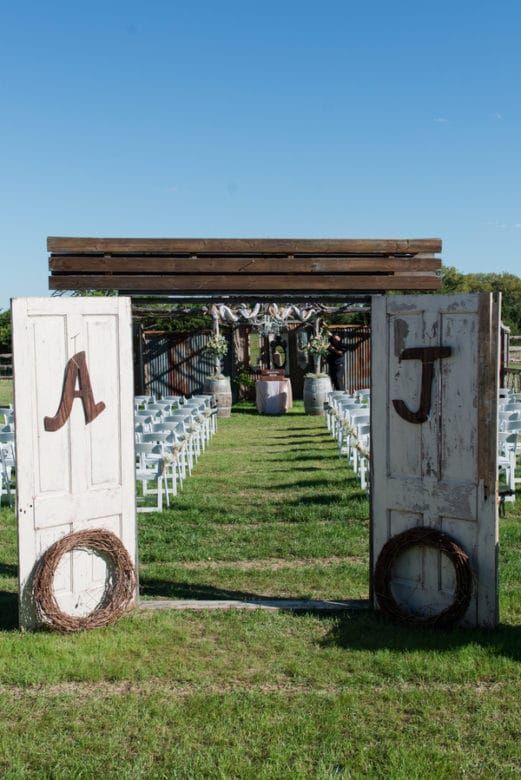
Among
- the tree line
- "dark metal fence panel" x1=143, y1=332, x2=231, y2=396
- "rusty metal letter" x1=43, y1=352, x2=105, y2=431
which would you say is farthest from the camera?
the tree line

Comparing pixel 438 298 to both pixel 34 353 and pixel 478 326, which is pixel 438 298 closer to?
pixel 478 326

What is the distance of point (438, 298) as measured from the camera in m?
5.50

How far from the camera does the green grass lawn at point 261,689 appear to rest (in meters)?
3.80

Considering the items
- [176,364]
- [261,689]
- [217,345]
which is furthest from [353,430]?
[176,364]

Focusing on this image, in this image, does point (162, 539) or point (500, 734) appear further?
point (162, 539)

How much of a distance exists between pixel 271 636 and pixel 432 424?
1.82 metres

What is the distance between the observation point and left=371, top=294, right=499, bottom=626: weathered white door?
5.33 metres

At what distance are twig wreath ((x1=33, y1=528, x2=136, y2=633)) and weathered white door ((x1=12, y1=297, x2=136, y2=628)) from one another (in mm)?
68

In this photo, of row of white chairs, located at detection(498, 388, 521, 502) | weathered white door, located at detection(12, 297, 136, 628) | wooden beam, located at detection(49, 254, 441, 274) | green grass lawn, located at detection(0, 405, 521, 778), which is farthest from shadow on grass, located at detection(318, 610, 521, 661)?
Answer: row of white chairs, located at detection(498, 388, 521, 502)

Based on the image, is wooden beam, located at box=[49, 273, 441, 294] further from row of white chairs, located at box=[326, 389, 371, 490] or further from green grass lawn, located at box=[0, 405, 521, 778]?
green grass lawn, located at box=[0, 405, 521, 778]

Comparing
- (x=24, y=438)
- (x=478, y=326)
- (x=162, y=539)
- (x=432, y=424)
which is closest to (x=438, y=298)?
(x=478, y=326)

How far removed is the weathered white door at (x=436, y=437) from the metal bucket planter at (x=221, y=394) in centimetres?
1649

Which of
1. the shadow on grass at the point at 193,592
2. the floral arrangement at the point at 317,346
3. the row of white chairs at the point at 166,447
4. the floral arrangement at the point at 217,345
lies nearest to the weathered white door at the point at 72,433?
the shadow on grass at the point at 193,592

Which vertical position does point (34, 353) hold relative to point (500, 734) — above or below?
above
